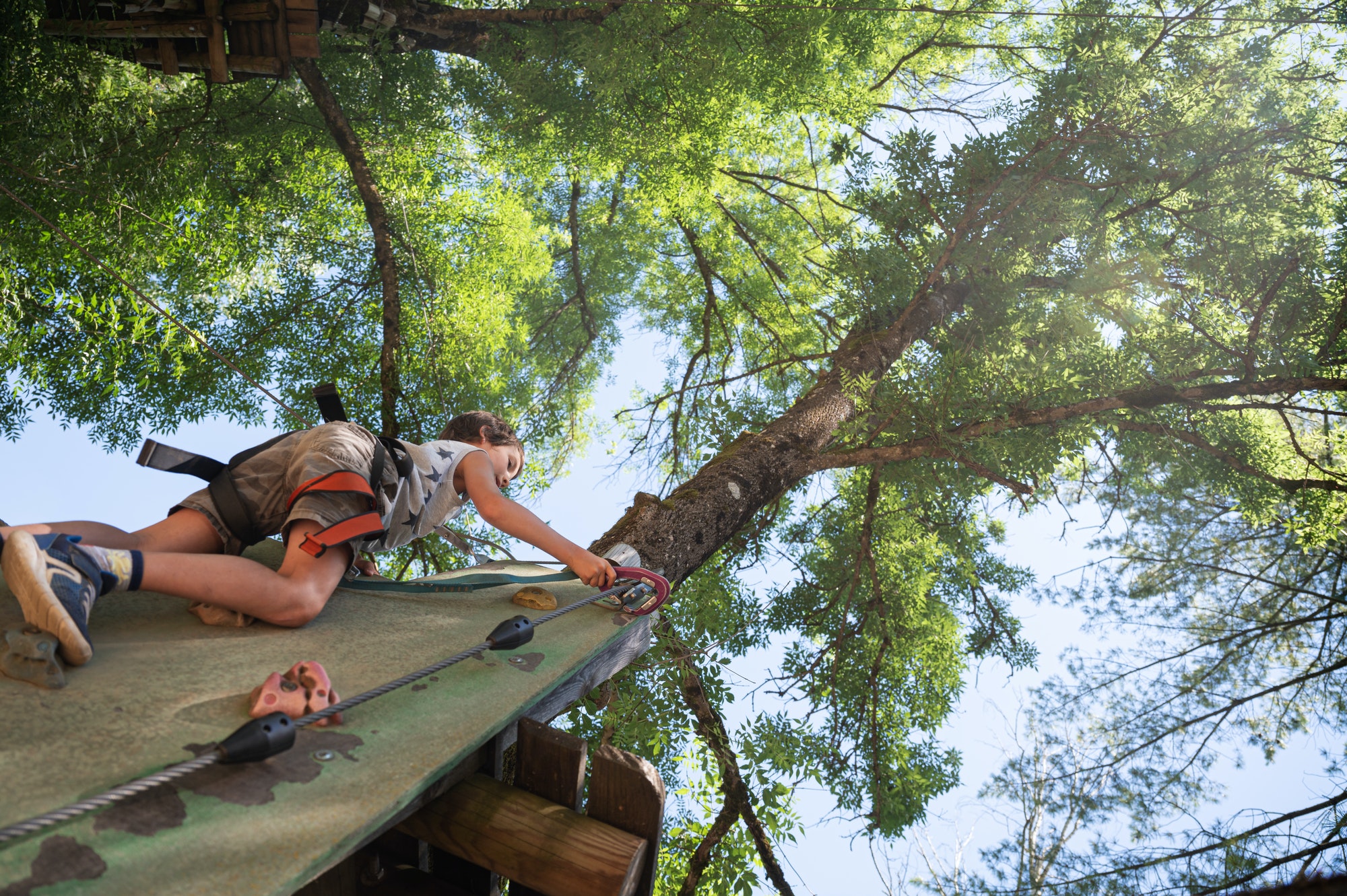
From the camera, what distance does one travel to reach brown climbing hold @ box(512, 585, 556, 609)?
7.57 ft

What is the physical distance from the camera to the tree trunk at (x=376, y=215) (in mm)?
4793

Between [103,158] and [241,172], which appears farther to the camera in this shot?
[241,172]

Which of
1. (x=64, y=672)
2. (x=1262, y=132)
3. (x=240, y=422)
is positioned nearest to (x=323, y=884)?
(x=64, y=672)

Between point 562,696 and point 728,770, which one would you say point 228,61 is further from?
point 728,770

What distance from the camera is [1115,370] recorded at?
3611mm

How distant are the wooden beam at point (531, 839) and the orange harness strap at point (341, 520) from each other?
0.70 meters

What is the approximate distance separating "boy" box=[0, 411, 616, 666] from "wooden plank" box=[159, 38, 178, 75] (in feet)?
12.9

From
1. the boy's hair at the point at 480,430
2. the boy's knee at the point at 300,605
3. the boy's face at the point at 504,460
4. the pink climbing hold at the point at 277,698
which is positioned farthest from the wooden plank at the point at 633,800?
the boy's hair at the point at 480,430

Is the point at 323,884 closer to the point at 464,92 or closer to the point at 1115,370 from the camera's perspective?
the point at 1115,370

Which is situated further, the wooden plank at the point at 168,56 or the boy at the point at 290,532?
the wooden plank at the point at 168,56

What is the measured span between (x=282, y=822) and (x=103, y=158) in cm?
571

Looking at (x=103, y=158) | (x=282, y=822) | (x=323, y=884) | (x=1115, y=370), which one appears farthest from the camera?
(x=103, y=158)

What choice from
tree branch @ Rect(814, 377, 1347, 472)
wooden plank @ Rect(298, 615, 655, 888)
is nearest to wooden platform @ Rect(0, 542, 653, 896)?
wooden plank @ Rect(298, 615, 655, 888)

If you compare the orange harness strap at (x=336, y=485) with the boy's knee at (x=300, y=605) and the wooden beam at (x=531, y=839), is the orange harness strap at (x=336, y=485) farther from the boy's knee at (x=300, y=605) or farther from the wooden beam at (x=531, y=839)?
the wooden beam at (x=531, y=839)
